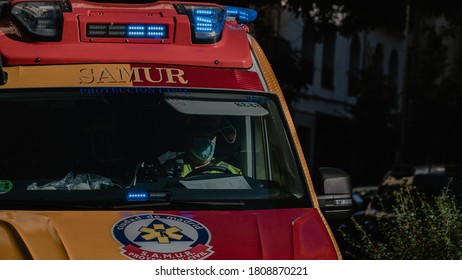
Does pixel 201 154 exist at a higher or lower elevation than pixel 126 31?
lower

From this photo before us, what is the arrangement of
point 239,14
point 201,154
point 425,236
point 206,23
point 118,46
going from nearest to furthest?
1. point 201,154
2. point 118,46
3. point 206,23
4. point 239,14
5. point 425,236

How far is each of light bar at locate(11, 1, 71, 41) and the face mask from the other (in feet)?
3.09

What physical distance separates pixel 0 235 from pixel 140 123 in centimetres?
120

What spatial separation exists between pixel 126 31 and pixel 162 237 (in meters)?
1.61

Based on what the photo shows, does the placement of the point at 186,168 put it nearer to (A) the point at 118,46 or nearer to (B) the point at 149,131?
(B) the point at 149,131

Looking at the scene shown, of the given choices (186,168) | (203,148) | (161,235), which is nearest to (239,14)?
(203,148)

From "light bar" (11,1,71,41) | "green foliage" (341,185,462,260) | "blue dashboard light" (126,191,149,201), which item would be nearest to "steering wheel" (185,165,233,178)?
"blue dashboard light" (126,191,149,201)

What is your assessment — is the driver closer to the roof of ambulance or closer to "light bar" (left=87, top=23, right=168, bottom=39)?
the roof of ambulance

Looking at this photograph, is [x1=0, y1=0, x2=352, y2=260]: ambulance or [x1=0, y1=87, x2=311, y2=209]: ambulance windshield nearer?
[x1=0, y1=0, x2=352, y2=260]: ambulance

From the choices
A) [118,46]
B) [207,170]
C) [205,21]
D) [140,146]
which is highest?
Result: [205,21]

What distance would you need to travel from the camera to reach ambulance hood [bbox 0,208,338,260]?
187 inches

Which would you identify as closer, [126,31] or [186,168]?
[186,168]

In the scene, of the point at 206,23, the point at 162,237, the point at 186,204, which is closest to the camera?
the point at 162,237

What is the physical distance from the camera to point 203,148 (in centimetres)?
593
